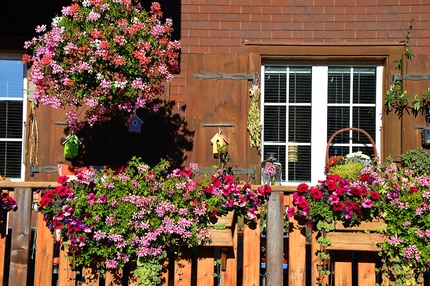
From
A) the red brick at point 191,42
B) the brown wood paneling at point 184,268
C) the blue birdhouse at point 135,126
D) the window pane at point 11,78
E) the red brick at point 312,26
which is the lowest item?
the brown wood paneling at point 184,268

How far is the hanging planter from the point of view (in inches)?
224

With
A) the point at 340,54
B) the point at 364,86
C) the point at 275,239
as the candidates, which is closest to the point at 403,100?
the point at 364,86

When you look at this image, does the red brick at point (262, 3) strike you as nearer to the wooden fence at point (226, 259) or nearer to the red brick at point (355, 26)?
the red brick at point (355, 26)

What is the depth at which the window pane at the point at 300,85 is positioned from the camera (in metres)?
7.22

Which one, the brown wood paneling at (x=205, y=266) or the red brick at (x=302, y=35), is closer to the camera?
the brown wood paneling at (x=205, y=266)

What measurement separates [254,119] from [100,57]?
1937 mm

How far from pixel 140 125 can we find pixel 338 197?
8.72ft

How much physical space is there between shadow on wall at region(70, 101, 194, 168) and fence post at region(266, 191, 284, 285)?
6.63 feet

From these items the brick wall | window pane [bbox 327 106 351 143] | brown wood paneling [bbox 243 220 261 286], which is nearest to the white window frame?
the brick wall

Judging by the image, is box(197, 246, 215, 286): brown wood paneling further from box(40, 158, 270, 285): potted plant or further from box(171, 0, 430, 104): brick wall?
box(171, 0, 430, 104): brick wall

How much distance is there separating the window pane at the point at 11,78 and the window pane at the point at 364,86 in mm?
3666

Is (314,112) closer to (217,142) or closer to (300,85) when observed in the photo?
(300,85)

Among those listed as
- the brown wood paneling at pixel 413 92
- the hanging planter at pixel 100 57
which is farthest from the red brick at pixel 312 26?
the hanging planter at pixel 100 57

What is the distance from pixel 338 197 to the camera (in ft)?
16.2
